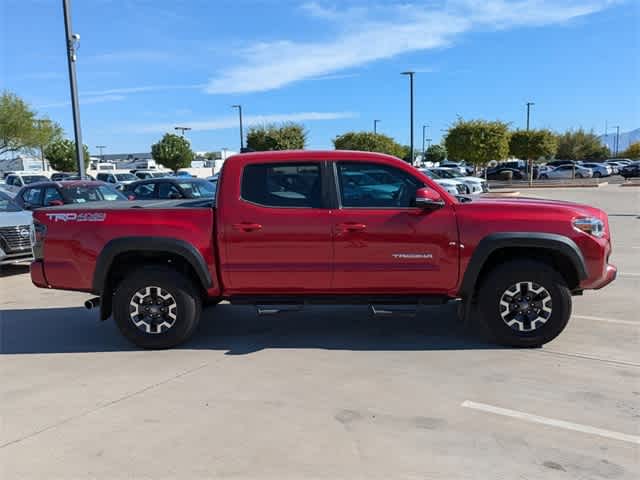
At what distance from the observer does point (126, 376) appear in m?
4.70

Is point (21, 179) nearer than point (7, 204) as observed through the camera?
No

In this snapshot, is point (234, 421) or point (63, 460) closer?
point (63, 460)

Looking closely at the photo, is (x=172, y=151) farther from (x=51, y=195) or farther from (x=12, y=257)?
(x=12, y=257)

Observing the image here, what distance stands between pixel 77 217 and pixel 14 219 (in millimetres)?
5065

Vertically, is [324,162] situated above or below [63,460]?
above

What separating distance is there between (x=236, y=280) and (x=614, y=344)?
3680 mm

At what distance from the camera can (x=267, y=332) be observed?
19.4 ft

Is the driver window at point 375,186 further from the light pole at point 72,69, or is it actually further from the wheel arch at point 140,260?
the light pole at point 72,69

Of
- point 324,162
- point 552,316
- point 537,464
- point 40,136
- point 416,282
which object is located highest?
point 40,136

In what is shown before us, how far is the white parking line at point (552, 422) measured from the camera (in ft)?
11.5

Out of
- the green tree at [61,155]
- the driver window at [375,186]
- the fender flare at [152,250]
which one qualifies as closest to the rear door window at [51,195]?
the fender flare at [152,250]

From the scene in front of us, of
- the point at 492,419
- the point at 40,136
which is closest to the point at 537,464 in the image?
the point at 492,419

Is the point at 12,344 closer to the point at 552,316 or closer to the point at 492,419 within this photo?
the point at 492,419

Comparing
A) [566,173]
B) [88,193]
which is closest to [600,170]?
[566,173]
